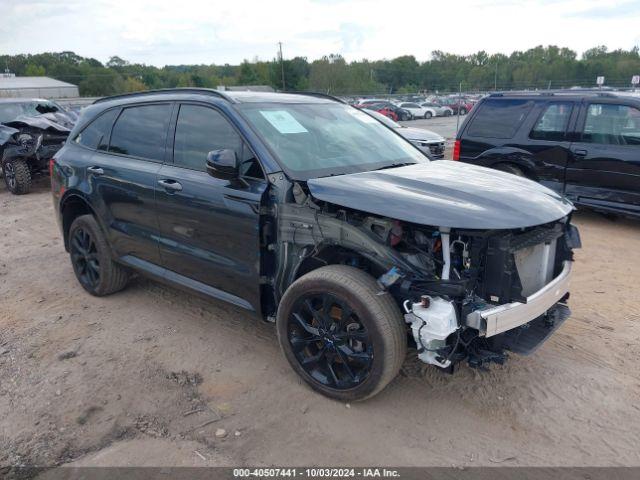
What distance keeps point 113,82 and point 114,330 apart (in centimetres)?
7444

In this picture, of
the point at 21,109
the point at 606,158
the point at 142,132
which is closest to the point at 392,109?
the point at 21,109

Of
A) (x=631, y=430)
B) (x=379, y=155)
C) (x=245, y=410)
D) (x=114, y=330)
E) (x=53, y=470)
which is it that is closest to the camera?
(x=53, y=470)

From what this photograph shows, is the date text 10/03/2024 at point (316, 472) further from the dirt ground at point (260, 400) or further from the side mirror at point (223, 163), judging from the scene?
the side mirror at point (223, 163)

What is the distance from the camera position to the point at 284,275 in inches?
139

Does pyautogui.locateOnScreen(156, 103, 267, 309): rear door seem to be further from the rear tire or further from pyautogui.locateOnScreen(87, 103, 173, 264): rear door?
the rear tire

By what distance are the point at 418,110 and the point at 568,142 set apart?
38436mm

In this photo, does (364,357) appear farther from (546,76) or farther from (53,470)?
(546,76)

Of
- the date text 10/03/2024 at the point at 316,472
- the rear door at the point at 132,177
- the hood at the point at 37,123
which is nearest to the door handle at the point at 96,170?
the rear door at the point at 132,177

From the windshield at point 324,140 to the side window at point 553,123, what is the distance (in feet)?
12.3

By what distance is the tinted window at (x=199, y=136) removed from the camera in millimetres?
3766

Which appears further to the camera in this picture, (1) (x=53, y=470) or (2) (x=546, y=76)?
(2) (x=546, y=76)

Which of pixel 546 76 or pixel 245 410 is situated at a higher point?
pixel 546 76

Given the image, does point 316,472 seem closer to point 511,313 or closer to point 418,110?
point 511,313

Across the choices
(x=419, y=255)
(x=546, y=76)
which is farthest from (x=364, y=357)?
(x=546, y=76)
